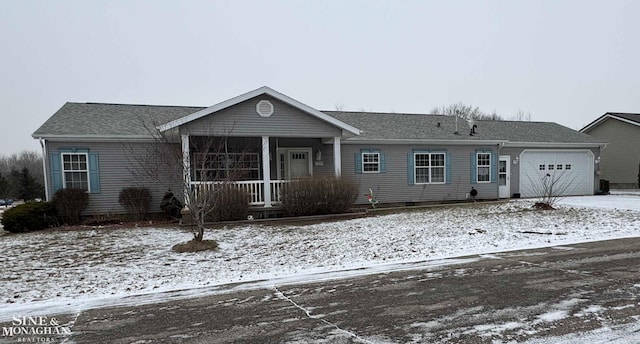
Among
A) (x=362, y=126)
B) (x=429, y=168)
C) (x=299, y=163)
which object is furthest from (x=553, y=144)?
(x=299, y=163)

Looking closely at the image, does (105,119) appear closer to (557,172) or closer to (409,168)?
(409,168)

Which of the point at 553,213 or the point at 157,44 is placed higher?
the point at 157,44

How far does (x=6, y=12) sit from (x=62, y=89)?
17.2m

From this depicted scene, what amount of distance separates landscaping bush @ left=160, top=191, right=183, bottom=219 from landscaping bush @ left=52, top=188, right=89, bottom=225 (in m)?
2.54

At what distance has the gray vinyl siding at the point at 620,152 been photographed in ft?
71.2

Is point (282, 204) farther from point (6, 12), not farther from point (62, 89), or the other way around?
point (62, 89)

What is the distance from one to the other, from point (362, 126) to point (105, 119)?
10702mm

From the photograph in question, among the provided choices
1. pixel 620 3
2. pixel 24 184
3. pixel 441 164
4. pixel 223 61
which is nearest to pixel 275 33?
pixel 223 61

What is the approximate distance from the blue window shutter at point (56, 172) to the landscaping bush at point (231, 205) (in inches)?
219

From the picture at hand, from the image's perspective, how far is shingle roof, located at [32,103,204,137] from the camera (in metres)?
12.7

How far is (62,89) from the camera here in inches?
1093

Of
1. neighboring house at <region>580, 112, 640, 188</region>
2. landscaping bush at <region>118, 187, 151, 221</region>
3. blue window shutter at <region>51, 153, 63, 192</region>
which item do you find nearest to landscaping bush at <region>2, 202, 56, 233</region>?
blue window shutter at <region>51, 153, 63, 192</region>

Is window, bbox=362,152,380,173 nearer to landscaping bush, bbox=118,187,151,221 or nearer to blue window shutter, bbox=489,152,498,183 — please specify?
blue window shutter, bbox=489,152,498,183

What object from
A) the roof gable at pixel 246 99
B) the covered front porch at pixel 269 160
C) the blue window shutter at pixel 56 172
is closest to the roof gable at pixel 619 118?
the roof gable at pixel 246 99
